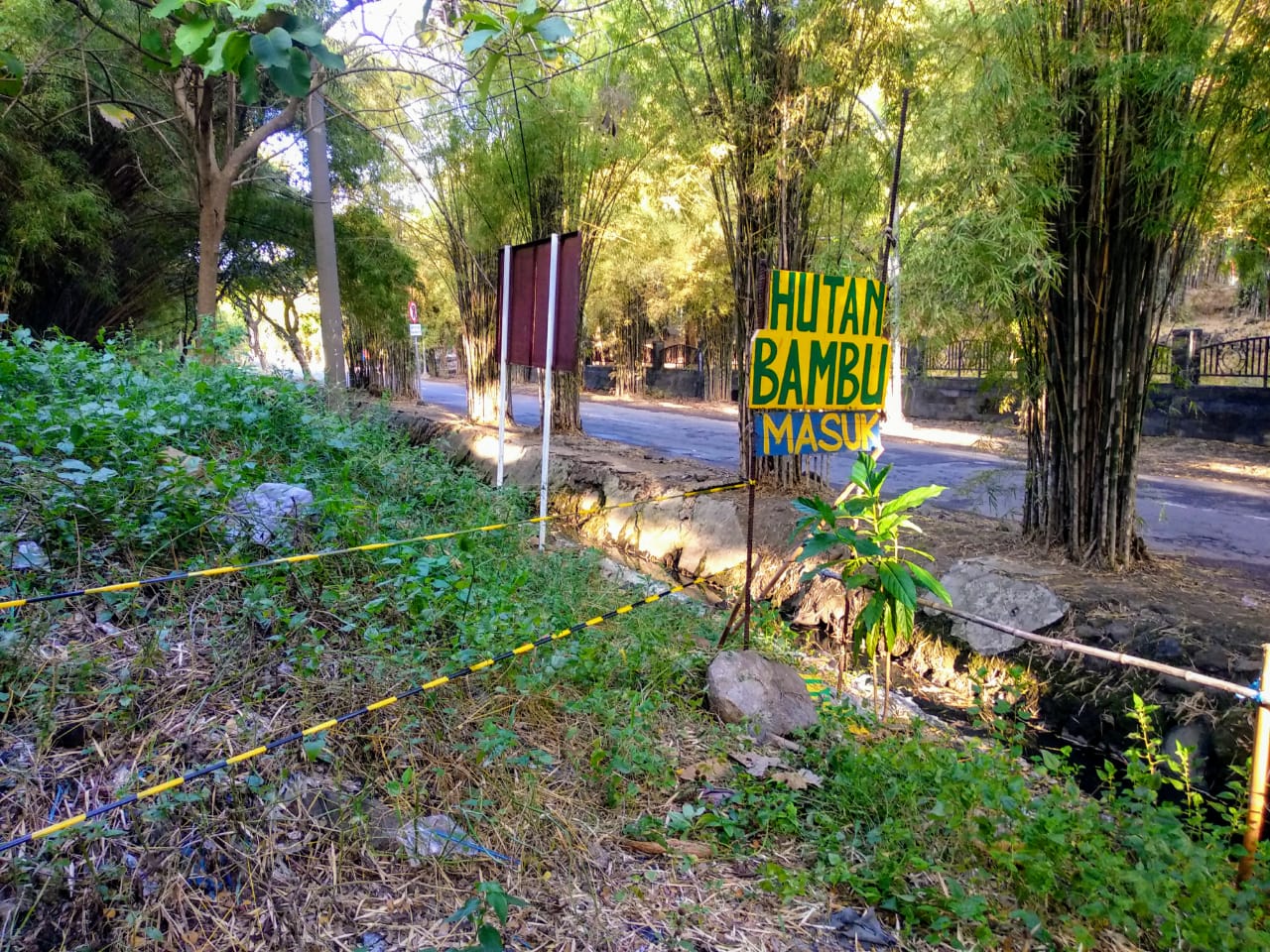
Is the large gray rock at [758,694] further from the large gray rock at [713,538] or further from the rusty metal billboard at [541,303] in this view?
the rusty metal billboard at [541,303]

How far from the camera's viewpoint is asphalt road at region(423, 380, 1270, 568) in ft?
→ 20.3

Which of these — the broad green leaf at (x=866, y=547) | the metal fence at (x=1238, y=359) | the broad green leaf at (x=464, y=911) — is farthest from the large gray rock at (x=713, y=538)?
the metal fence at (x=1238, y=359)

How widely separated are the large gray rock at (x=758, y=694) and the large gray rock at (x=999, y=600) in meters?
1.59

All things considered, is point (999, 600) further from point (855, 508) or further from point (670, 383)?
point (670, 383)

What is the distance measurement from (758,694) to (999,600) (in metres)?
2.22

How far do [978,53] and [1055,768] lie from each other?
4.21 metres

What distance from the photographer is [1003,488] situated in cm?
702

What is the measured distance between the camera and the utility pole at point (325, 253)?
305 inches

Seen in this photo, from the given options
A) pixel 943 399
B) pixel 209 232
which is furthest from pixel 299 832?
pixel 943 399

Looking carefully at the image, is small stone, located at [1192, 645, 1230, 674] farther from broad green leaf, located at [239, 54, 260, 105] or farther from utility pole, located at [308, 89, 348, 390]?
utility pole, located at [308, 89, 348, 390]

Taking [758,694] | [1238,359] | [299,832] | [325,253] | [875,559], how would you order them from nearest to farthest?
1. [299,832]
2. [875,559]
3. [758,694]
4. [325,253]
5. [1238,359]

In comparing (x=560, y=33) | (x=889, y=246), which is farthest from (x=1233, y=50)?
(x=560, y=33)

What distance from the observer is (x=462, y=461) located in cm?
973

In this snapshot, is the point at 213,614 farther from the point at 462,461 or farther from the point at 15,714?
the point at 462,461
